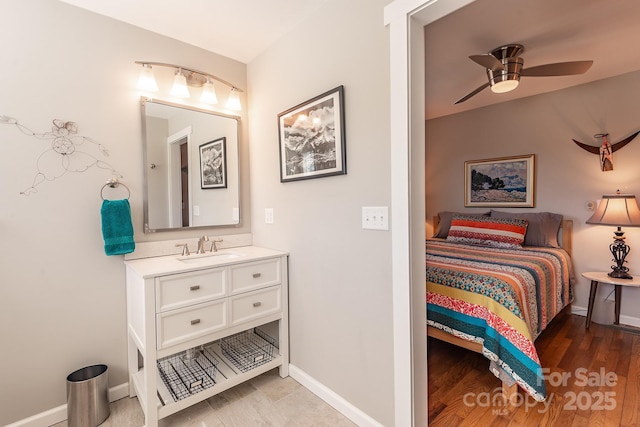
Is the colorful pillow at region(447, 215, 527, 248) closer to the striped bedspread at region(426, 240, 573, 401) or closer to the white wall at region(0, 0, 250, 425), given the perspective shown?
the striped bedspread at region(426, 240, 573, 401)

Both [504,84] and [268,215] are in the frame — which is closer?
[268,215]

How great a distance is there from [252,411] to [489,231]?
9.92 feet

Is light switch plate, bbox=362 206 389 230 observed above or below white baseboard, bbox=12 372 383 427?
above

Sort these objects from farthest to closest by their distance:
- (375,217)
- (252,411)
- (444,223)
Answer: (444,223) → (252,411) → (375,217)

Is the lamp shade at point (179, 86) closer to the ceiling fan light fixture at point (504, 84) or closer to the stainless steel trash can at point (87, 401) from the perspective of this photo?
the stainless steel trash can at point (87, 401)

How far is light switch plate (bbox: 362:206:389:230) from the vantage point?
146 cm

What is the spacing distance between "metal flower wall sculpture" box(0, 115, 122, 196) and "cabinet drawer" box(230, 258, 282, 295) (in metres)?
1.09

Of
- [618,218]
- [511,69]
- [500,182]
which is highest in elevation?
[511,69]

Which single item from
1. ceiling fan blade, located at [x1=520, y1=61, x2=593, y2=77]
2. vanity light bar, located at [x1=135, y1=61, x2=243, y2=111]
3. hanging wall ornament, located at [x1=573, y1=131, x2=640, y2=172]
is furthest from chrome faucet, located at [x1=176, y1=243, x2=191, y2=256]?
hanging wall ornament, located at [x1=573, y1=131, x2=640, y2=172]

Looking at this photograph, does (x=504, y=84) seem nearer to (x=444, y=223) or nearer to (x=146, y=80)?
(x=444, y=223)

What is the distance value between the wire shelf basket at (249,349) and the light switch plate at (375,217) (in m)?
1.23

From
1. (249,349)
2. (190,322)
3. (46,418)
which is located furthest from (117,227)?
(249,349)

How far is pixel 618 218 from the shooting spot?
107 inches

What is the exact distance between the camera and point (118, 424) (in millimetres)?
1647
